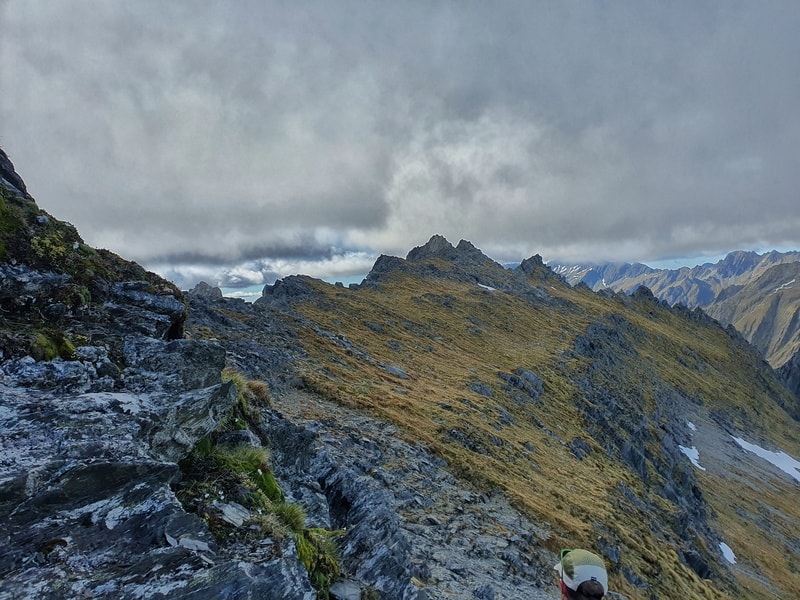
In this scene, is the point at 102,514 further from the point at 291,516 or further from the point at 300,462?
the point at 300,462

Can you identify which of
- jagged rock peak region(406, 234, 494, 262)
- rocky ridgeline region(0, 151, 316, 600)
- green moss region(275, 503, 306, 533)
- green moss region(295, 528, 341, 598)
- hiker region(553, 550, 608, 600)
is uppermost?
jagged rock peak region(406, 234, 494, 262)

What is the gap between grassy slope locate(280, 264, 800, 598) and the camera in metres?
23.1

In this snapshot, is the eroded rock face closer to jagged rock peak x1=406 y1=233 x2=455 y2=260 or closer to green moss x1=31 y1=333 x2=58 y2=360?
green moss x1=31 y1=333 x2=58 y2=360

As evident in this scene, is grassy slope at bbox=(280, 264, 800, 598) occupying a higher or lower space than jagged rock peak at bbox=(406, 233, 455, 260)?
lower

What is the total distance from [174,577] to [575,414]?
45.9m

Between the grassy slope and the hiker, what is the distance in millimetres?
14600

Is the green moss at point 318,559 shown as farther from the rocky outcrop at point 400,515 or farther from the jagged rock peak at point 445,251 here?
the jagged rock peak at point 445,251

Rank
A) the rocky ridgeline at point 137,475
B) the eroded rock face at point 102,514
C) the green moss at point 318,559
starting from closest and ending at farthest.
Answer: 1. the eroded rock face at point 102,514
2. the rocky ridgeline at point 137,475
3. the green moss at point 318,559

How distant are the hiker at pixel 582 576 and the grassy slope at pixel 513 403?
14600 millimetres

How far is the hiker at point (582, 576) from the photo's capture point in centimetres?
582

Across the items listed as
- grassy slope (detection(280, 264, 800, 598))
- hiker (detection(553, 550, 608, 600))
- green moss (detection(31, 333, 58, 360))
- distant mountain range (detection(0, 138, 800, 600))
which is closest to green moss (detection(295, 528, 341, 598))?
distant mountain range (detection(0, 138, 800, 600))

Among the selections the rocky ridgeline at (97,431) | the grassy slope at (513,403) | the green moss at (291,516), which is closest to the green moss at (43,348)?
the rocky ridgeline at (97,431)

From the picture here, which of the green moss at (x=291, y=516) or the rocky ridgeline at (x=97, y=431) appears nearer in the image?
the rocky ridgeline at (x=97, y=431)

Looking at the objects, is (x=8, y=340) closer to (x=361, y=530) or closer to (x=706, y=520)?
(x=361, y=530)
